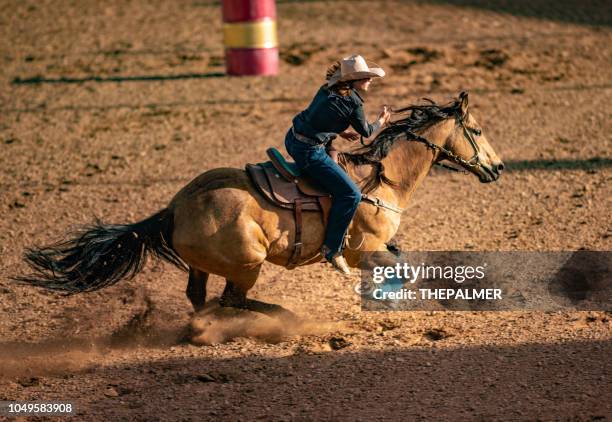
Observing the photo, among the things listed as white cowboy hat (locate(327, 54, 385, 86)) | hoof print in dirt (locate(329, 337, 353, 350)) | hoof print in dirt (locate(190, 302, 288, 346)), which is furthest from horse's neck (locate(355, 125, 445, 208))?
hoof print in dirt (locate(190, 302, 288, 346))

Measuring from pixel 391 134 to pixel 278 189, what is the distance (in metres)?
1.20

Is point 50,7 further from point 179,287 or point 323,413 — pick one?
point 323,413

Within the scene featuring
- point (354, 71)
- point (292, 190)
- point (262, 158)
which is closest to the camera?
point (354, 71)

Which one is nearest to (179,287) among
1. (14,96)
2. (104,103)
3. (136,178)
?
(136,178)

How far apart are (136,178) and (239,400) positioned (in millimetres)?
5565

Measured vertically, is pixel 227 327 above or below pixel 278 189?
below

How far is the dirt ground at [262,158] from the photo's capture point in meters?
6.39

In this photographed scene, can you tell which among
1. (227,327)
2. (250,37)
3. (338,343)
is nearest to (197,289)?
(227,327)

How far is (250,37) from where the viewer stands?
48.3 ft

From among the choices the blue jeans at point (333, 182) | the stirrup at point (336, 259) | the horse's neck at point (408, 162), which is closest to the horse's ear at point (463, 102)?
the horse's neck at point (408, 162)

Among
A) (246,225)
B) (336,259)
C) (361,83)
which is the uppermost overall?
(361,83)

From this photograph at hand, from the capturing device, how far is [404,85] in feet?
46.9

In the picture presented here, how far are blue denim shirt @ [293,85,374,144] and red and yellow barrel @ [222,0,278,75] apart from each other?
26.1ft

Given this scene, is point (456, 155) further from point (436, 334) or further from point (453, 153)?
point (436, 334)
